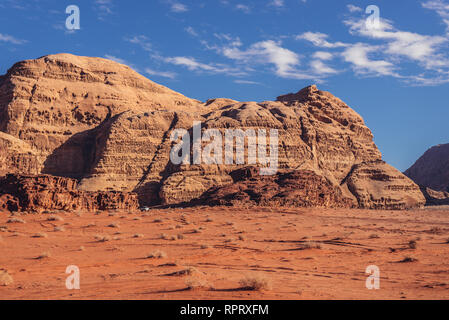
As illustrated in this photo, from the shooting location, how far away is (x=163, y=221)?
27984mm

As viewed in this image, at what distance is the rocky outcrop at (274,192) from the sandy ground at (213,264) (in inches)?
894

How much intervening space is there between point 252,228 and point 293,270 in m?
13.0

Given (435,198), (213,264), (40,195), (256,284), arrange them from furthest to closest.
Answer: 1. (435,198)
2. (40,195)
3. (213,264)
4. (256,284)

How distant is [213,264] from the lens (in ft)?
43.0

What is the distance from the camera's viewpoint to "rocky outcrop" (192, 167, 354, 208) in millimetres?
45688

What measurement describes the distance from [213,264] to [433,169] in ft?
530

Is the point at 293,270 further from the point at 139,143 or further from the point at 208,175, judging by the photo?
the point at 139,143

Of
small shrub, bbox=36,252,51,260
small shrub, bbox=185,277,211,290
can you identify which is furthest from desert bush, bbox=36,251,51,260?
small shrub, bbox=185,277,211,290
